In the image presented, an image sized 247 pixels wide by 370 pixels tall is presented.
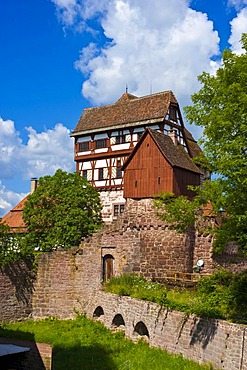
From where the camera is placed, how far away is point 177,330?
60.3ft

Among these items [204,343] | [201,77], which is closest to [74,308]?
[204,343]

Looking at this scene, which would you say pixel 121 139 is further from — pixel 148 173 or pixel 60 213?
pixel 60 213

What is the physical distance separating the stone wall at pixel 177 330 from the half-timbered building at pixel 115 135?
1406cm

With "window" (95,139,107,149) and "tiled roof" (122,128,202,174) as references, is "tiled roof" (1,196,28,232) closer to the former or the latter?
"window" (95,139,107,149)

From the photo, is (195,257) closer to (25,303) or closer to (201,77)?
(25,303)

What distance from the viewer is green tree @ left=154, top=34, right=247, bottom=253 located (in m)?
15.4

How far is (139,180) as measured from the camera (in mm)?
30547

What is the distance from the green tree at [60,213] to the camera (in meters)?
29.1

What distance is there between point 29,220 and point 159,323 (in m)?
13.2

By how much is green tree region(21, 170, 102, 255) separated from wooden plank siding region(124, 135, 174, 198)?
262cm

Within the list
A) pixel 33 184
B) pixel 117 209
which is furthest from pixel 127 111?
pixel 33 184

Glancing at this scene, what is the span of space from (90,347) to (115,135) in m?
21.2

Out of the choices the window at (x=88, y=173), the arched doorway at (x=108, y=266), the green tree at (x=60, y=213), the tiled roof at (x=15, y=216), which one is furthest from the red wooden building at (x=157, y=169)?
the tiled roof at (x=15, y=216)

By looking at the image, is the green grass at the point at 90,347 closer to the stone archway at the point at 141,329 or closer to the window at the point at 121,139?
the stone archway at the point at 141,329
